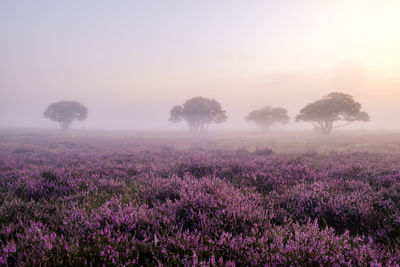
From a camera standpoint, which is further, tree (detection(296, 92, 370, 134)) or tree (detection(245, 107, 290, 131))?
tree (detection(245, 107, 290, 131))

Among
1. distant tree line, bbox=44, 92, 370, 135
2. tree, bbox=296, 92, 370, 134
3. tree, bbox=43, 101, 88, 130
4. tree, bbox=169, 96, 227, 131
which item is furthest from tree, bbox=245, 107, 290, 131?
tree, bbox=43, 101, 88, 130

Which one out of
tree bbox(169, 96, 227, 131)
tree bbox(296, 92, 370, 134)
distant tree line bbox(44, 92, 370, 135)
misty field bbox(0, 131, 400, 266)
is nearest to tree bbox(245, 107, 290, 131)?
distant tree line bbox(44, 92, 370, 135)

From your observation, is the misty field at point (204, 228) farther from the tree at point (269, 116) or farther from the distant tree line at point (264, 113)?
the tree at point (269, 116)

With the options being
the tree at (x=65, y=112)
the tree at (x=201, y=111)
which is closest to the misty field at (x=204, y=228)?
the tree at (x=201, y=111)

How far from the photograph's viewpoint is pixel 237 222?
275cm

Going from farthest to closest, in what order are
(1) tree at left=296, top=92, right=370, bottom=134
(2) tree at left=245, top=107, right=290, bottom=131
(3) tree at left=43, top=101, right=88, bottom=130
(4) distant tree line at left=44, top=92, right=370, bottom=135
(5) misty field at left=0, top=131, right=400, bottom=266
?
(3) tree at left=43, top=101, right=88, bottom=130 < (2) tree at left=245, top=107, right=290, bottom=131 < (4) distant tree line at left=44, top=92, right=370, bottom=135 < (1) tree at left=296, top=92, right=370, bottom=134 < (5) misty field at left=0, top=131, right=400, bottom=266

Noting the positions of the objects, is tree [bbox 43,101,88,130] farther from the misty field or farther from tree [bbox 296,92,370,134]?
the misty field

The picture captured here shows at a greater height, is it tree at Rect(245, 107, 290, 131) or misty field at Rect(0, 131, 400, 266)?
tree at Rect(245, 107, 290, 131)

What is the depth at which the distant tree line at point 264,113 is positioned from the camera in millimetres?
37156

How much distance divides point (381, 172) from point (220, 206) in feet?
16.6

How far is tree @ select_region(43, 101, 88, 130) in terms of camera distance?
62309 millimetres

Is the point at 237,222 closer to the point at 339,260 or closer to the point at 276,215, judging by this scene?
the point at 276,215

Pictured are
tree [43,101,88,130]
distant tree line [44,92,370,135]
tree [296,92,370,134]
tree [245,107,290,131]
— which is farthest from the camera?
tree [43,101,88,130]

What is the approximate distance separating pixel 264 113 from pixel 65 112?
56784mm
